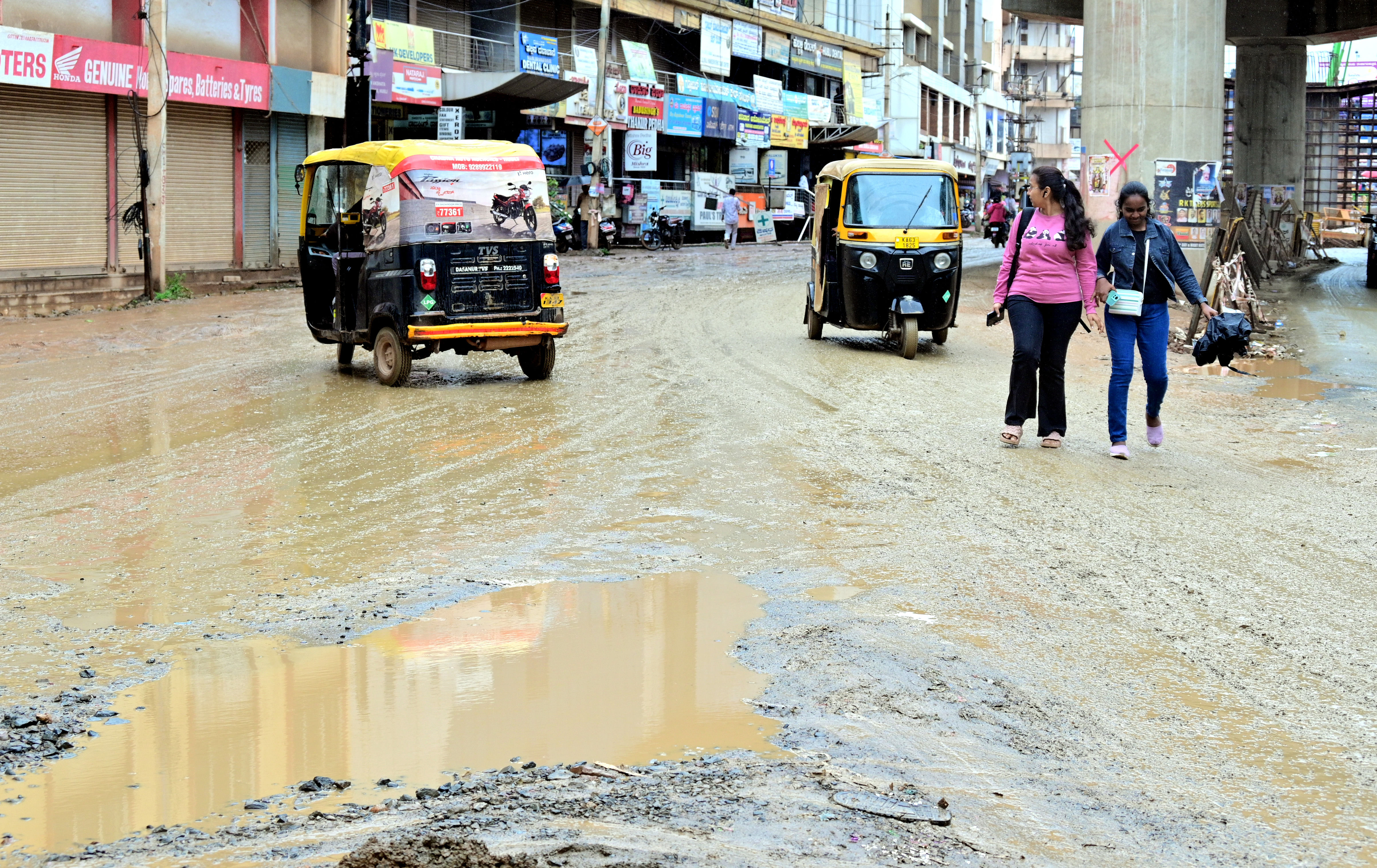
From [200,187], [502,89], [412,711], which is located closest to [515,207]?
[412,711]

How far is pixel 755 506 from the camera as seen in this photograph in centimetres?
795

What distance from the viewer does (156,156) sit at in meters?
21.9

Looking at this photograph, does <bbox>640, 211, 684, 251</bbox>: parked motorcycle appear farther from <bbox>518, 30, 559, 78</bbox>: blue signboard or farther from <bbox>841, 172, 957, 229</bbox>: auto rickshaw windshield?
<bbox>841, 172, 957, 229</bbox>: auto rickshaw windshield

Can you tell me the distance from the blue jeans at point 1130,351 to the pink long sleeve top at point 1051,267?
0.30 meters

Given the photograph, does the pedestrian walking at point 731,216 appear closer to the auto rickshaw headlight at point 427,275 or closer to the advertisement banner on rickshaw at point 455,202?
the advertisement banner on rickshaw at point 455,202

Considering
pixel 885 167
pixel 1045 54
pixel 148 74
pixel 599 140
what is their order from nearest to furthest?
1. pixel 885 167
2. pixel 148 74
3. pixel 599 140
4. pixel 1045 54

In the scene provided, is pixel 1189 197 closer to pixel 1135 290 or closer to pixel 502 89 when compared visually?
pixel 1135 290

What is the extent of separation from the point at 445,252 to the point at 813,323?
553cm

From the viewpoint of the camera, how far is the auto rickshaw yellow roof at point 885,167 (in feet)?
52.5

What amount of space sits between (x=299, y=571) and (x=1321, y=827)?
4.38 metres

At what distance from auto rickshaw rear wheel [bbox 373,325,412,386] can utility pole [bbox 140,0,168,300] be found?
33.0 feet

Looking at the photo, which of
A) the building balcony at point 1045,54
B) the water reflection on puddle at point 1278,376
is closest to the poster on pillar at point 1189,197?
the water reflection on puddle at point 1278,376

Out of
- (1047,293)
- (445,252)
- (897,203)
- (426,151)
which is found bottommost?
(1047,293)

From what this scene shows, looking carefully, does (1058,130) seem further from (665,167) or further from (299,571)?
(299,571)
